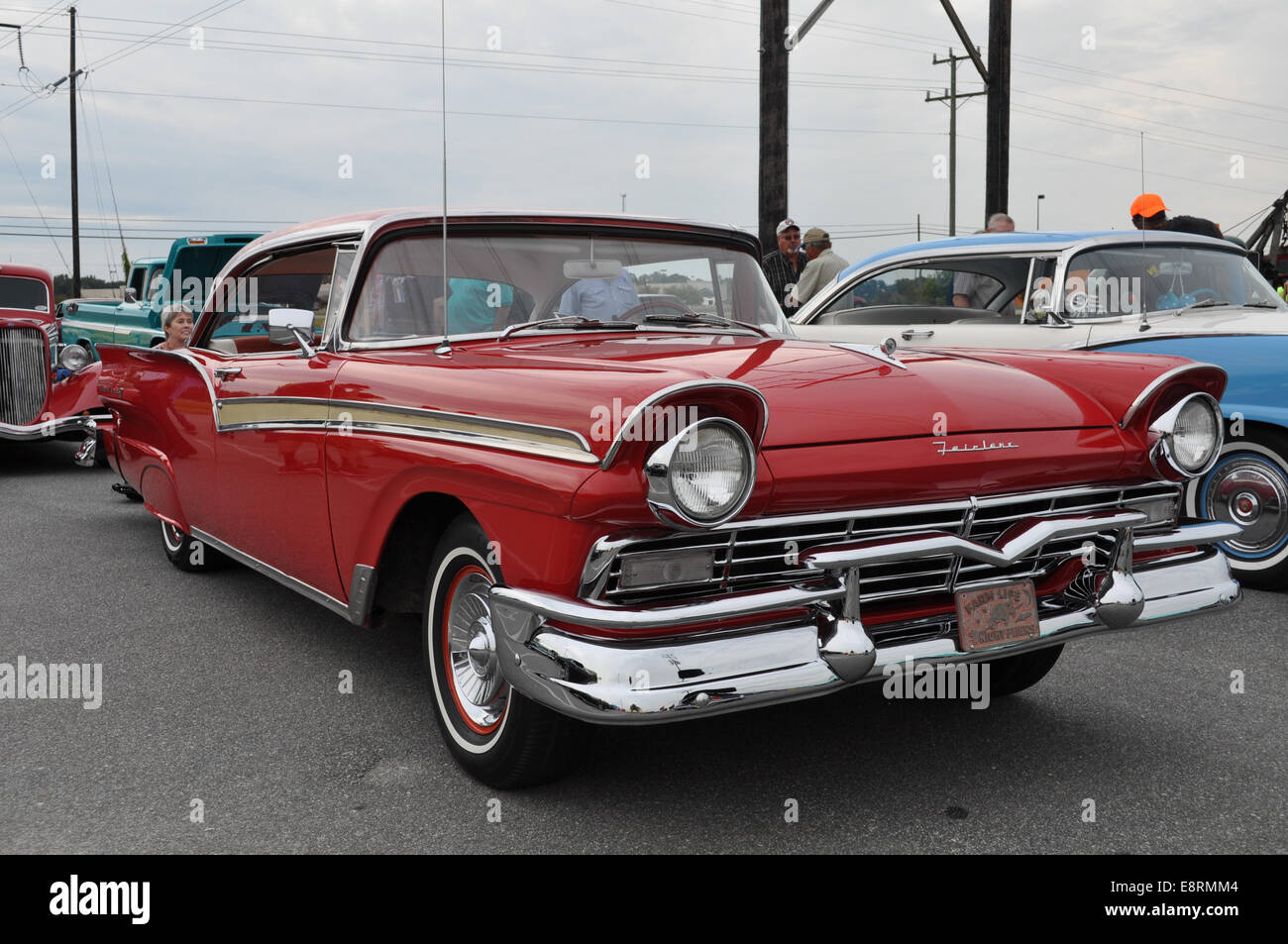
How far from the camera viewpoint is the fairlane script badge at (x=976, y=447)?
278 cm

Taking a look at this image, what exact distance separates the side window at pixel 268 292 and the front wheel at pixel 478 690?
1288 mm

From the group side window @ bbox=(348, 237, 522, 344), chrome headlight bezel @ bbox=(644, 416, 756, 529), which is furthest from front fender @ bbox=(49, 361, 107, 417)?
chrome headlight bezel @ bbox=(644, 416, 756, 529)

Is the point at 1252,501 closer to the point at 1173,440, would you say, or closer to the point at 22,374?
the point at 1173,440

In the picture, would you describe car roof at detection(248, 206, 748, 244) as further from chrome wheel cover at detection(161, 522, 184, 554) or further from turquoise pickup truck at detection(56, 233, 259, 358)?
turquoise pickup truck at detection(56, 233, 259, 358)

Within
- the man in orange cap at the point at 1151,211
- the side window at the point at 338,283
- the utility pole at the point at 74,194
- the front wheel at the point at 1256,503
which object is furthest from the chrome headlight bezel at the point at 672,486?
the utility pole at the point at 74,194

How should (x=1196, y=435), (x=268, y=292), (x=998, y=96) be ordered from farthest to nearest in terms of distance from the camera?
1. (x=998, y=96)
2. (x=268, y=292)
3. (x=1196, y=435)

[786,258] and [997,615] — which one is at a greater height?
[786,258]

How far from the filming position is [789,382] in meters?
2.88

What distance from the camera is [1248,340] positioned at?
5156 mm

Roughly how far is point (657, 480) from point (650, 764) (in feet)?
3.60

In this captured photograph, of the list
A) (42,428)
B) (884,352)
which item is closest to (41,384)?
(42,428)

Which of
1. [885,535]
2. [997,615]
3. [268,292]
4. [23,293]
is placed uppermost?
[23,293]

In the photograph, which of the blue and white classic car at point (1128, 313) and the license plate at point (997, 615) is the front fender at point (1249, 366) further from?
the license plate at point (997, 615)
